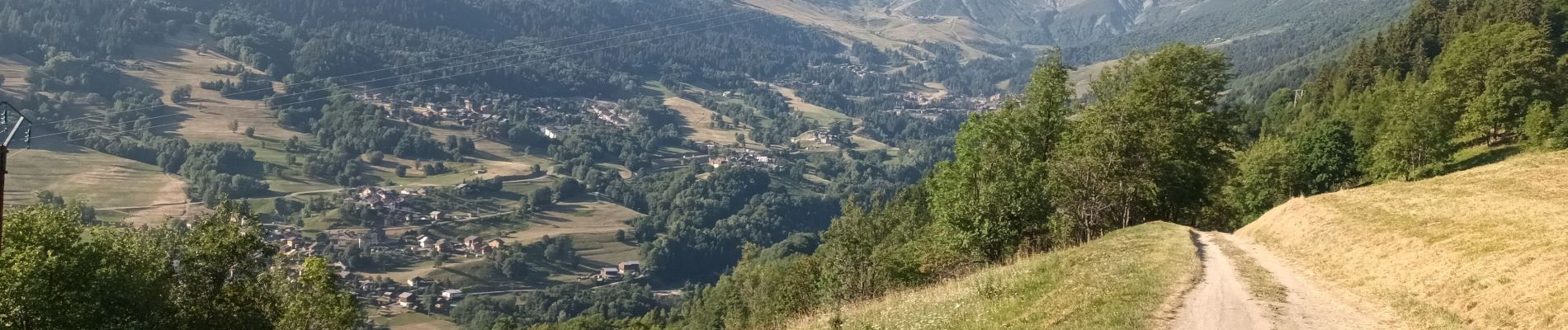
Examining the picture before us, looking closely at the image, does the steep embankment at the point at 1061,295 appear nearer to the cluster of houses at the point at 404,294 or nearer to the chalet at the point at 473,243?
the cluster of houses at the point at 404,294

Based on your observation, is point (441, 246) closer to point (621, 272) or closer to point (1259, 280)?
A: point (621, 272)

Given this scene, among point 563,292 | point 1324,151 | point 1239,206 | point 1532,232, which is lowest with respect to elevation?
point 563,292

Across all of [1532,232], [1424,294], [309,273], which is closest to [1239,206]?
[1532,232]

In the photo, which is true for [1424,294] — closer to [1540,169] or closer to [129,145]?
[1540,169]

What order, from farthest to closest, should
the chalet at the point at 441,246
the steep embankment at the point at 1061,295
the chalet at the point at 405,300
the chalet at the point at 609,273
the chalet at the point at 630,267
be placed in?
the chalet at the point at 630,267
the chalet at the point at 609,273
the chalet at the point at 441,246
the chalet at the point at 405,300
the steep embankment at the point at 1061,295

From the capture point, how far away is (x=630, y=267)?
160625mm

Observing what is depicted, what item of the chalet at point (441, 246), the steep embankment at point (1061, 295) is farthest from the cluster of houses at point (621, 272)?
the steep embankment at point (1061, 295)

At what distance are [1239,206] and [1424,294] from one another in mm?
54751

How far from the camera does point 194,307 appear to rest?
36156mm

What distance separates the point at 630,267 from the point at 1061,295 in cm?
14307

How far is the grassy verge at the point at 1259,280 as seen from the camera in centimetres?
2234

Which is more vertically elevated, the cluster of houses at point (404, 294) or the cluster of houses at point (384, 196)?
the cluster of houses at point (384, 196)

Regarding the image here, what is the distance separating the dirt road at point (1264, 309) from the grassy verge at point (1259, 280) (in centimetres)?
9

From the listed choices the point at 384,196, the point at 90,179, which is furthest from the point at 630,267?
the point at 90,179
